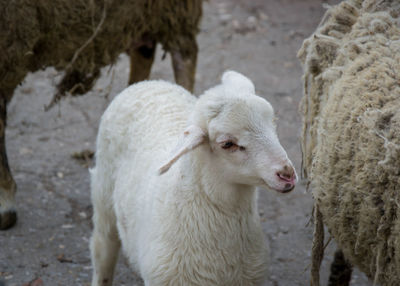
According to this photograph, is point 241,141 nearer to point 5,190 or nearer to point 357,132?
point 357,132

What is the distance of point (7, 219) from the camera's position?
4.09 metres

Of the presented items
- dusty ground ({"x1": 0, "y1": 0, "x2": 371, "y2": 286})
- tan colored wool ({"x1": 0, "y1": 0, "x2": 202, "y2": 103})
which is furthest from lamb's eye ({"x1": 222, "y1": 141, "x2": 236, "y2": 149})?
tan colored wool ({"x1": 0, "y1": 0, "x2": 202, "y2": 103})

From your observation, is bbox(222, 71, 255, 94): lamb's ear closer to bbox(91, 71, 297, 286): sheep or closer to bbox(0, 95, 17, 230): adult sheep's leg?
bbox(91, 71, 297, 286): sheep

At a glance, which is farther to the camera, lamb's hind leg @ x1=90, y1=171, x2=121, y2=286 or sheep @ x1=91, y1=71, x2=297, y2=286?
lamb's hind leg @ x1=90, y1=171, x2=121, y2=286

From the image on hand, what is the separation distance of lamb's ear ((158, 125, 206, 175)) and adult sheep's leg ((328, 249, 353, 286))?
54.4 inches

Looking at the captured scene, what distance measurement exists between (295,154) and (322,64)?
2.36 meters

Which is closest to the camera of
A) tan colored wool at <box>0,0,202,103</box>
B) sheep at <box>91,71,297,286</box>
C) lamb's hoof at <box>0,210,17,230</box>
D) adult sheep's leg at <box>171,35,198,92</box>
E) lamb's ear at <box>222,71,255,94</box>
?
sheep at <box>91,71,297,286</box>

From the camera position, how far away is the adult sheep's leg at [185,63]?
15.6 ft

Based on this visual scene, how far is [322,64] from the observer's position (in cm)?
303

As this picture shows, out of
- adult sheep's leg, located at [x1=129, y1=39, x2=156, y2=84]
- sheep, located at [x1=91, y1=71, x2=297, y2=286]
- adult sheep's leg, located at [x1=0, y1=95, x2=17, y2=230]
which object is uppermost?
sheep, located at [x1=91, y1=71, x2=297, y2=286]

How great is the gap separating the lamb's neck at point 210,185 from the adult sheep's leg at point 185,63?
7.58 ft

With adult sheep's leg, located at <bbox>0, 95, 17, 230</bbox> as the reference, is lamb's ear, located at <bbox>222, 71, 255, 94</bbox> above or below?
above

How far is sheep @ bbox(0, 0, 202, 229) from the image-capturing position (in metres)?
3.81

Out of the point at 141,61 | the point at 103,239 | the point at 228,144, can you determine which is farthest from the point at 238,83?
the point at 141,61
